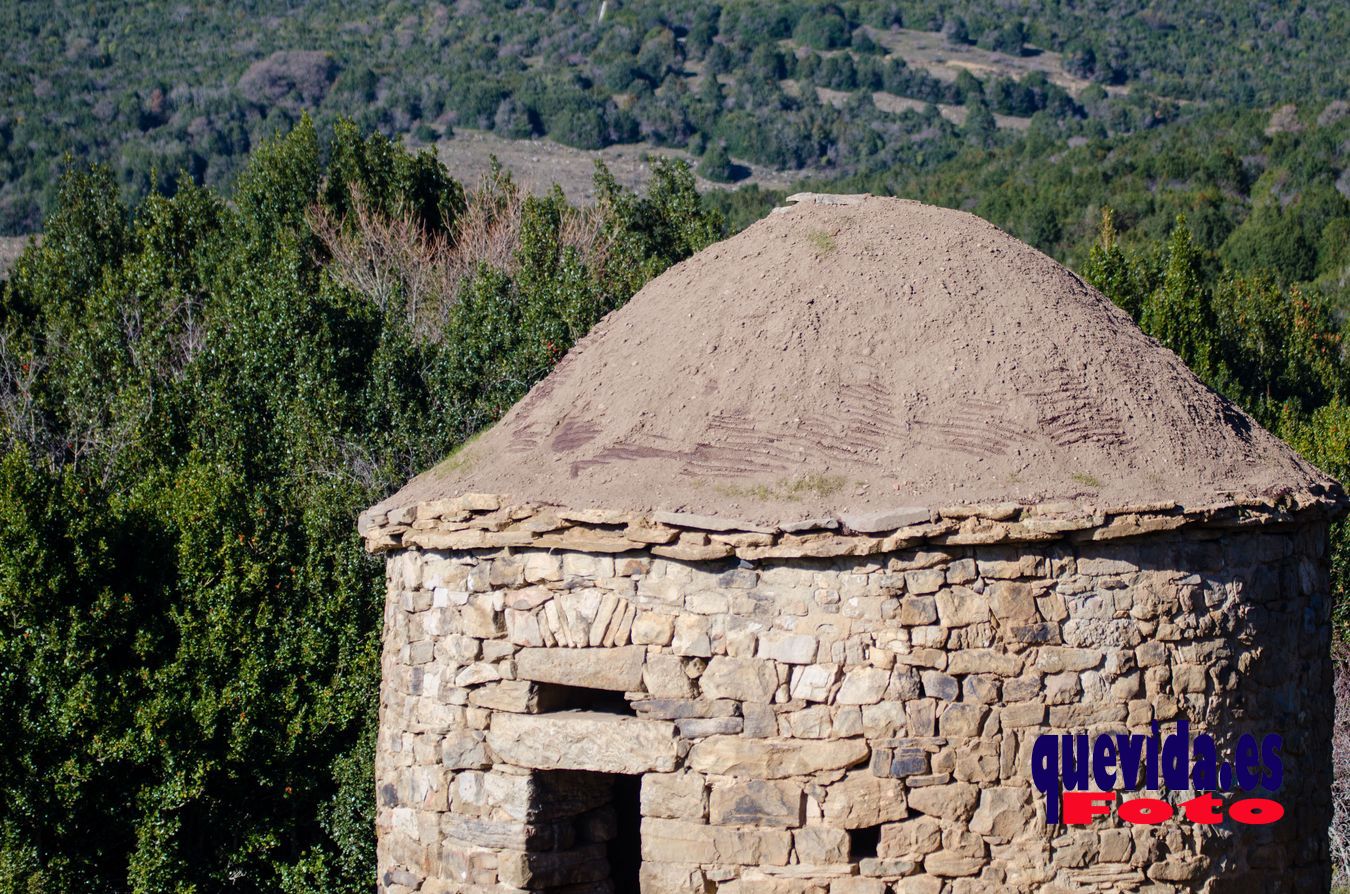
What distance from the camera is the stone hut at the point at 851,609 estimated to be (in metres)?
6.01

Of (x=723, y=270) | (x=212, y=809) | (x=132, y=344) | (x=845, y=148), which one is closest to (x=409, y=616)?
(x=723, y=270)

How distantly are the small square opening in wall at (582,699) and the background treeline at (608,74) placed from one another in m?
31.1

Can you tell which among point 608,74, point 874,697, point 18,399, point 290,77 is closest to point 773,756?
point 874,697

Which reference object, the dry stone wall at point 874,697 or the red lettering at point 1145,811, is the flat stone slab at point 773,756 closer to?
the dry stone wall at point 874,697

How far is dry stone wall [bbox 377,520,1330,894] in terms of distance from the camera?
236 inches

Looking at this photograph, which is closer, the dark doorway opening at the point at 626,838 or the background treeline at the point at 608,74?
the dark doorway opening at the point at 626,838

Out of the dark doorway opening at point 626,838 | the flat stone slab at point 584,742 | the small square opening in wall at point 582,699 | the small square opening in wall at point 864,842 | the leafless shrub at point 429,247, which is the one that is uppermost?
the leafless shrub at point 429,247

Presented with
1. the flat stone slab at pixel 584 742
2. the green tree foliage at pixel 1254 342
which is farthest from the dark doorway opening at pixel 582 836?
the green tree foliage at pixel 1254 342

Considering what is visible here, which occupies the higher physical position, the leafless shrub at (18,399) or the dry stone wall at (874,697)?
the leafless shrub at (18,399)

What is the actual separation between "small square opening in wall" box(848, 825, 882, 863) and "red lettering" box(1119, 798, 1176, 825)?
3.29 feet

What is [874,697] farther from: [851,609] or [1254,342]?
[1254,342]

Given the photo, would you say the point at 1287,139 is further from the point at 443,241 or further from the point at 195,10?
the point at 195,10

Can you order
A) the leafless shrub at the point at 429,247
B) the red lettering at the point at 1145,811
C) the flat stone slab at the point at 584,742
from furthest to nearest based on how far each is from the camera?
the leafless shrub at the point at 429,247 < the flat stone slab at the point at 584,742 < the red lettering at the point at 1145,811

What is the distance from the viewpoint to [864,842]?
6.12 meters
